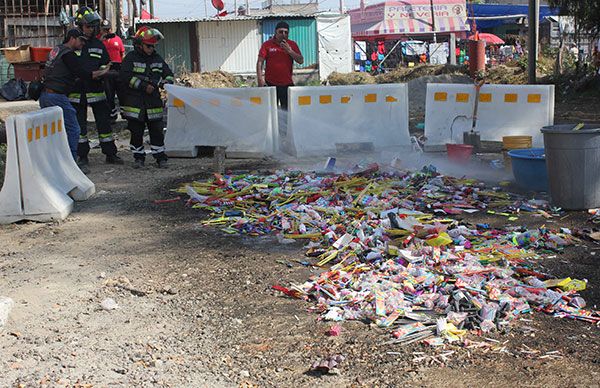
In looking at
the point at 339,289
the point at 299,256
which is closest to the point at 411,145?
the point at 299,256

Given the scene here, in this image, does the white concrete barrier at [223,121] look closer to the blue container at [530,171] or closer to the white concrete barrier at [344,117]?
the white concrete barrier at [344,117]

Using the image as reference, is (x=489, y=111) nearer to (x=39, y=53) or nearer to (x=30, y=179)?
(x=30, y=179)

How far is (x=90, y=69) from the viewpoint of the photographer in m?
11.1

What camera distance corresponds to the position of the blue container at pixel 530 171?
906 centimetres

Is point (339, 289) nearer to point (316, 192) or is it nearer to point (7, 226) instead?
point (316, 192)

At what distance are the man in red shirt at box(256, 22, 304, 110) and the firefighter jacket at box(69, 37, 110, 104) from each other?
2606 millimetres

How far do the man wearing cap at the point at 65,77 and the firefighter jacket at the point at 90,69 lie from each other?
0.37 feet

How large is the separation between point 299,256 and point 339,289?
3.63ft

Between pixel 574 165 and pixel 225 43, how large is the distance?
1357 inches

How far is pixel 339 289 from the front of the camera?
18.9 ft

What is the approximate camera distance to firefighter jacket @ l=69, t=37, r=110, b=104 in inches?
439

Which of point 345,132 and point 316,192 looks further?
point 345,132

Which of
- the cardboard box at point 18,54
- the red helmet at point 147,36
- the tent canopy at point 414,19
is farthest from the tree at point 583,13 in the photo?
the tent canopy at point 414,19

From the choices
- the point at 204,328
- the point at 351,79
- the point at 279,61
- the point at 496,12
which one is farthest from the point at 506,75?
the point at 496,12
